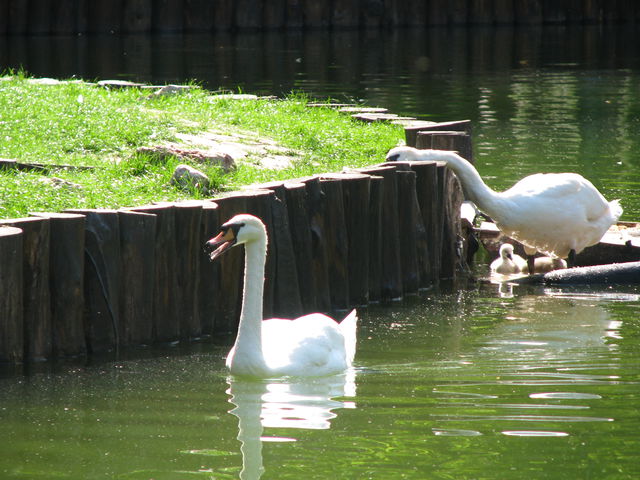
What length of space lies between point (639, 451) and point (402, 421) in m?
1.16

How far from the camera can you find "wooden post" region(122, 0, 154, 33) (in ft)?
103

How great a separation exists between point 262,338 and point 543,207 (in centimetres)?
399

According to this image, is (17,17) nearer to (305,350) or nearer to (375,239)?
(375,239)

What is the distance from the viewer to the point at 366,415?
601 centimetres

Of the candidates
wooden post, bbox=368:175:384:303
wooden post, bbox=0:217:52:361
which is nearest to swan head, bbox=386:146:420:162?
wooden post, bbox=368:175:384:303

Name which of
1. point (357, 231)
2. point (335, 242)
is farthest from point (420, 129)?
point (335, 242)

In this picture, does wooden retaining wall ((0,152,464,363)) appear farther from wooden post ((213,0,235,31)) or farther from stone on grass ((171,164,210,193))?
wooden post ((213,0,235,31))

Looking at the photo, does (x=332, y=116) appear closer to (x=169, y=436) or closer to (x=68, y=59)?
(x=169, y=436)

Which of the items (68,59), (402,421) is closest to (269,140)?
(402,421)

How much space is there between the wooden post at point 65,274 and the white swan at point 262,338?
897 mm

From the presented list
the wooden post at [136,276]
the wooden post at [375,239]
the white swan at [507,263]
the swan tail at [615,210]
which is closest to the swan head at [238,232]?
the wooden post at [136,276]

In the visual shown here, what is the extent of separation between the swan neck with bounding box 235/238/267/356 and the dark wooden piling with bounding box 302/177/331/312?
1708 mm

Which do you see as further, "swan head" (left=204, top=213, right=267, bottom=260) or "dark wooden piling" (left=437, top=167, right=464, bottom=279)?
"dark wooden piling" (left=437, top=167, right=464, bottom=279)

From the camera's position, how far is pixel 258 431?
5762 millimetres
